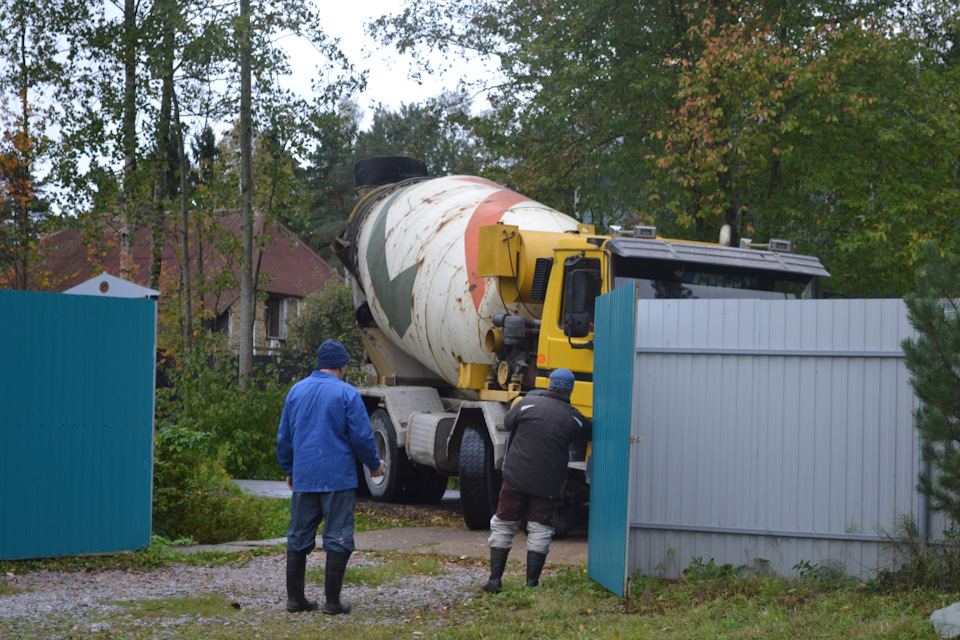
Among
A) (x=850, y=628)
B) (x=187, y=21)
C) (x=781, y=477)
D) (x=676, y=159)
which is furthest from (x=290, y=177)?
(x=850, y=628)

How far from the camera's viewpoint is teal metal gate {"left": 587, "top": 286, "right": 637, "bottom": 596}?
6832 millimetres

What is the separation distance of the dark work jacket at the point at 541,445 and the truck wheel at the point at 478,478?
3045 millimetres

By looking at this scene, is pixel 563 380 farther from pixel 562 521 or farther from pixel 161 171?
pixel 161 171

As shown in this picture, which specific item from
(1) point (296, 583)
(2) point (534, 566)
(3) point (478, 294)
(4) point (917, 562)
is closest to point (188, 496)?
(1) point (296, 583)

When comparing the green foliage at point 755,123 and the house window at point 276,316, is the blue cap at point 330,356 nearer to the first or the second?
the green foliage at point 755,123

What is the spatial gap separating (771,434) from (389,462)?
6465 mm

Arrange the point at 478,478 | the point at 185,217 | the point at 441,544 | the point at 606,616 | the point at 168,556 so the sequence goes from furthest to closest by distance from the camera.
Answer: the point at 185,217, the point at 478,478, the point at 441,544, the point at 168,556, the point at 606,616

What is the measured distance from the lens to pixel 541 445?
750cm

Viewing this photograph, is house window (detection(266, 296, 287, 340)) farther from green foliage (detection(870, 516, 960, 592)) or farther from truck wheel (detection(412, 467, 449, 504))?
green foliage (detection(870, 516, 960, 592))

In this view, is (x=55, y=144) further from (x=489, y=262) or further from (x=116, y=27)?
(x=489, y=262)

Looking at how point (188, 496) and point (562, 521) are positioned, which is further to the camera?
point (562, 521)

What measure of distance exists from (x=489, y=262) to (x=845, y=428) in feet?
13.7

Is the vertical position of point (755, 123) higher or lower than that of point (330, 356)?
higher

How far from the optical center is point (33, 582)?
7527 mm
